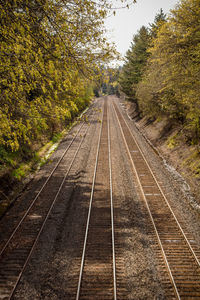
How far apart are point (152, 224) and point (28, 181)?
337 inches

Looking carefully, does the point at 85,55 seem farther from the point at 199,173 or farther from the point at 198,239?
the point at 199,173

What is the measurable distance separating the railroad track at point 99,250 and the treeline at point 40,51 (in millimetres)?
4842

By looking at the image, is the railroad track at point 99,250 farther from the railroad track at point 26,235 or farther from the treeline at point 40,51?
the treeline at point 40,51

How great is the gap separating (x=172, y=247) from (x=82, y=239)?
12.0ft

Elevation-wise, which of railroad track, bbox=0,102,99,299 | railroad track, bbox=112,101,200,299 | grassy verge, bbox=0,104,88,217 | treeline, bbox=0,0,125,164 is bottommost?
railroad track, bbox=112,101,200,299

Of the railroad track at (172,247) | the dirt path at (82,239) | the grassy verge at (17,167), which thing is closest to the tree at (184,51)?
the dirt path at (82,239)

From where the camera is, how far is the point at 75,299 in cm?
544

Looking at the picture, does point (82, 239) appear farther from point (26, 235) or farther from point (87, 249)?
point (26, 235)

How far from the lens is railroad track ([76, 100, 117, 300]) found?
18.7 feet

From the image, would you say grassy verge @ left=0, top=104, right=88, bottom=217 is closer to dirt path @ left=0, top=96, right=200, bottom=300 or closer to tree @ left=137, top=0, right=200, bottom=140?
dirt path @ left=0, top=96, right=200, bottom=300

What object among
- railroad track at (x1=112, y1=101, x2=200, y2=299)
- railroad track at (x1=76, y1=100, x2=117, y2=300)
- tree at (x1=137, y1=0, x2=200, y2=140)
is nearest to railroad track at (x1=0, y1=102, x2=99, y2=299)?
Answer: railroad track at (x1=76, y1=100, x2=117, y2=300)

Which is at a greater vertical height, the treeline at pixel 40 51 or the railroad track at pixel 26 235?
the treeline at pixel 40 51

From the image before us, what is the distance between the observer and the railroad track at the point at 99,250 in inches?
225

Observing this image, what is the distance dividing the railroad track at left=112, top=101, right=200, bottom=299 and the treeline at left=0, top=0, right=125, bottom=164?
6.25 metres
